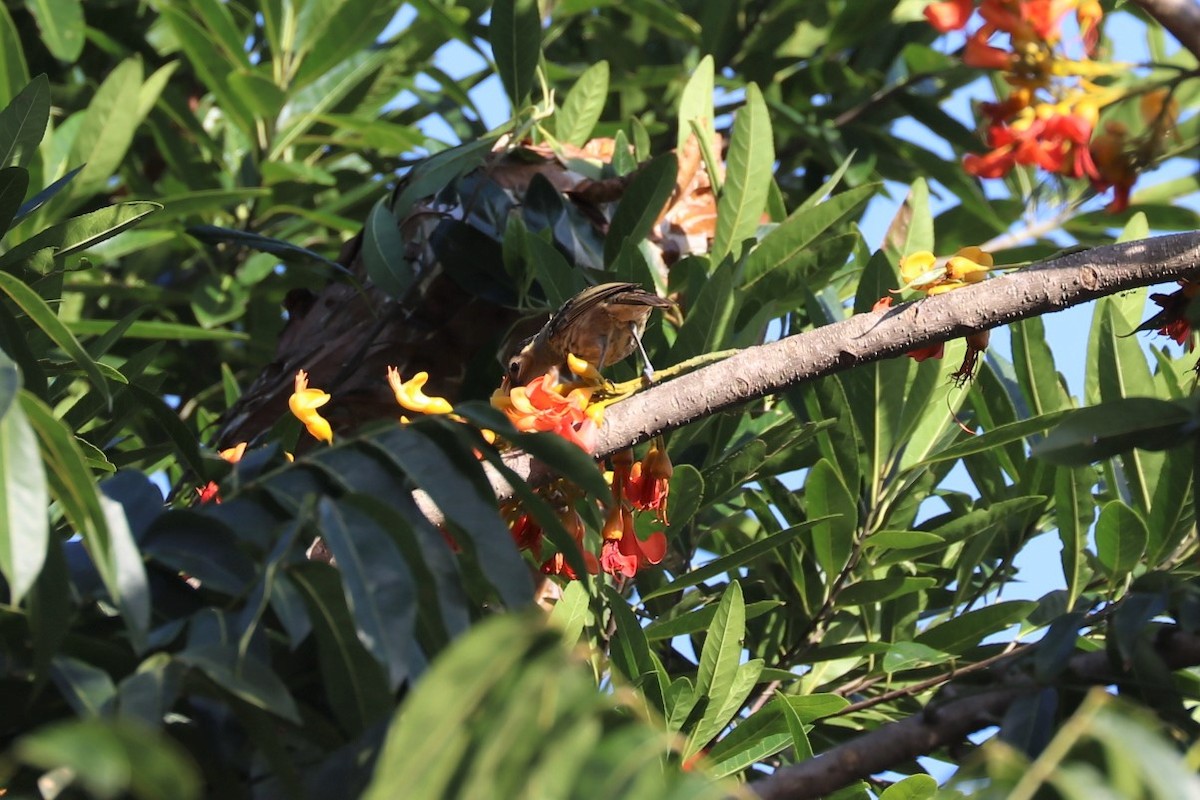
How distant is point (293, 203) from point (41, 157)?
23.6 inches

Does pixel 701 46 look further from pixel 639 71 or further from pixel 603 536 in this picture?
pixel 603 536

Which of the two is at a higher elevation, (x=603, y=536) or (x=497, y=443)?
(x=497, y=443)

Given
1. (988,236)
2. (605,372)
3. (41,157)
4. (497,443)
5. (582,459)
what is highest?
(41,157)

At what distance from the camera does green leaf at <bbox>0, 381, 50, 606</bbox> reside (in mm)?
955

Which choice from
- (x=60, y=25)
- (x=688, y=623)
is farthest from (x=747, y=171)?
(x=60, y=25)

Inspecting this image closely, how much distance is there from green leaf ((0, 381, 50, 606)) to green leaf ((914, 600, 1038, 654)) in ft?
5.06

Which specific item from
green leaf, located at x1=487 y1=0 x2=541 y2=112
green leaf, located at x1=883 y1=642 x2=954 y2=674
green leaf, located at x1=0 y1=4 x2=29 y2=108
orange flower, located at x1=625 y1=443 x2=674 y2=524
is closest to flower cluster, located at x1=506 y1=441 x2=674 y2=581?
orange flower, located at x1=625 y1=443 x2=674 y2=524

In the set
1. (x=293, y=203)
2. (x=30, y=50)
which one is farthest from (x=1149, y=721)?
(x=30, y=50)

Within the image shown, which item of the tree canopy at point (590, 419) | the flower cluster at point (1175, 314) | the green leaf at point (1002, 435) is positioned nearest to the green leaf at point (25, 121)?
the tree canopy at point (590, 419)

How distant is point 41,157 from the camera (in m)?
3.13

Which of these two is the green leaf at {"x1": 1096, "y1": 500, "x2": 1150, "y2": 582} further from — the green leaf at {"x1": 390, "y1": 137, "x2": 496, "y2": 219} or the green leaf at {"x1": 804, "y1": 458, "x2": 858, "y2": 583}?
the green leaf at {"x1": 390, "y1": 137, "x2": 496, "y2": 219}

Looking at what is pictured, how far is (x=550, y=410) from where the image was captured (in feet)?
5.48

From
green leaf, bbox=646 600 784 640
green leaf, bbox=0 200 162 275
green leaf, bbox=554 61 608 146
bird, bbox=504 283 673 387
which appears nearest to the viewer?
green leaf, bbox=0 200 162 275

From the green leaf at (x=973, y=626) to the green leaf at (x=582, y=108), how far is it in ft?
4.48
